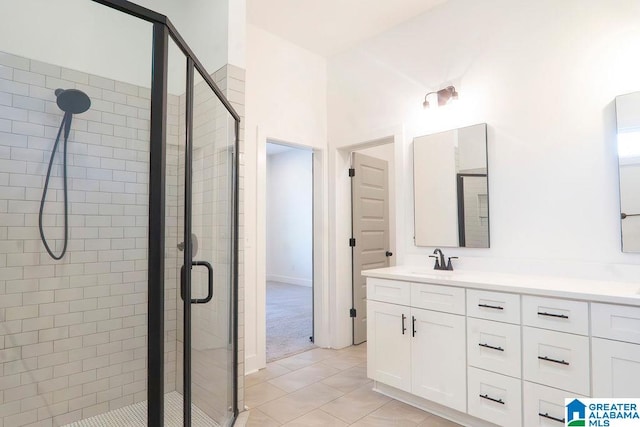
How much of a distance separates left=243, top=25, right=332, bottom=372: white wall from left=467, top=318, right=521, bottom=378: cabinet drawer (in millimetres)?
1770

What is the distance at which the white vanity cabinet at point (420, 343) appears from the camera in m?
2.13

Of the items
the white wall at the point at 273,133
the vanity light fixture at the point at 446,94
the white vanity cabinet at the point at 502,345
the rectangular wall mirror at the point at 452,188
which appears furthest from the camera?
the white wall at the point at 273,133

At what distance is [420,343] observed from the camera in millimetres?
2299

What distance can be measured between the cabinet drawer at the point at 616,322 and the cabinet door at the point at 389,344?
1033 millimetres

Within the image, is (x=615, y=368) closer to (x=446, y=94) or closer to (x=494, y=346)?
(x=494, y=346)

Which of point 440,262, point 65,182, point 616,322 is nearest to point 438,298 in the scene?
point 440,262

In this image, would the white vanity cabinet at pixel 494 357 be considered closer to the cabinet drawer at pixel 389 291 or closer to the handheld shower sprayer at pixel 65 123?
the cabinet drawer at pixel 389 291

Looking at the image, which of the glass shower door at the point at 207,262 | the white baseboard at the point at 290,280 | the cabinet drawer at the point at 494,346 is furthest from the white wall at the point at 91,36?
the white baseboard at the point at 290,280

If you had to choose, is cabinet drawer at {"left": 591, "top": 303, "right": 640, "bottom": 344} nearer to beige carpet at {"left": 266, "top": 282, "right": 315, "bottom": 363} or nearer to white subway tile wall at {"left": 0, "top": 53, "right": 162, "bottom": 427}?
white subway tile wall at {"left": 0, "top": 53, "right": 162, "bottom": 427}

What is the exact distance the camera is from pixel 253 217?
307 centimetres

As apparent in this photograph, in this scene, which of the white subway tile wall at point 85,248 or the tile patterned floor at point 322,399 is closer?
the white subway tile wall at point 85,248

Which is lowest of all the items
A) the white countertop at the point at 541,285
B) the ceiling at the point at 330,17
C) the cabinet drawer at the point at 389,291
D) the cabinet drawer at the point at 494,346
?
the cabinet drawer at the point at 494,346

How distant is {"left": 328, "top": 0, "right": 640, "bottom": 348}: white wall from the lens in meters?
2.08

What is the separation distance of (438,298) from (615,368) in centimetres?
89
